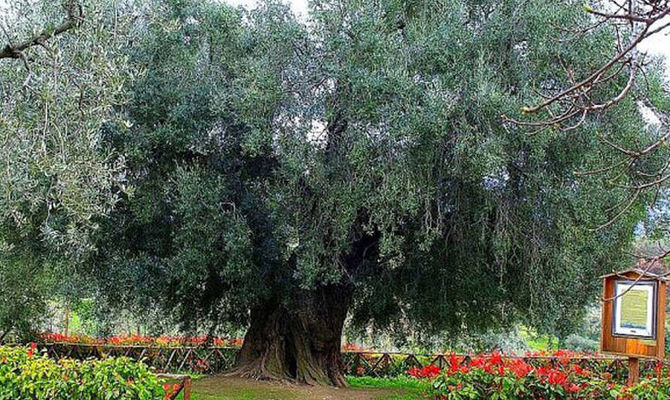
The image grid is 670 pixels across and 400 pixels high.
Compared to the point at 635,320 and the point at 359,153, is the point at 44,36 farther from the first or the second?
the point at 635,320

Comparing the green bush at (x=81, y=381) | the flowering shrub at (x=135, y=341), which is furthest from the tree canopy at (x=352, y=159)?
the flowering shrub at (x=135, y=341)

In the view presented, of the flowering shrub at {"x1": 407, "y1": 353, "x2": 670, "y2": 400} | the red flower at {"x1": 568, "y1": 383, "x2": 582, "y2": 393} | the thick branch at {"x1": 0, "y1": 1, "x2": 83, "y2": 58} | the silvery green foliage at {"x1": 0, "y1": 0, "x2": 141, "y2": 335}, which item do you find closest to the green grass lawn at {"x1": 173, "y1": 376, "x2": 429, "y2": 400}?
→ the flowering shrub at {"x1": 407, "y1": 353, "x2": 670, "y2": 400}

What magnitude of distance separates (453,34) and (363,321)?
594cm

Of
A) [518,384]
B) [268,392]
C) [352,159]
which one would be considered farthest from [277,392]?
[518,384]

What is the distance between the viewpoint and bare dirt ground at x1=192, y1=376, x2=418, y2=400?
980cm

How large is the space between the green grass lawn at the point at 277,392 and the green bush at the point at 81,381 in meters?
3.30

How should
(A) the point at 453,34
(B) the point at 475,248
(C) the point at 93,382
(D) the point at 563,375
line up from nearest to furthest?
(C) the point at 93,382
(D) the point at 563,375
(A) the point at 453,34
(B) the point at 475,248

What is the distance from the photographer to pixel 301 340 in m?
11.3

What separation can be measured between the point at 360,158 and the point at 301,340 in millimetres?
4243

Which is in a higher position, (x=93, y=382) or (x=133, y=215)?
(x=133, y=215)

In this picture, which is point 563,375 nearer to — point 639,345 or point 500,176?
point 639,345

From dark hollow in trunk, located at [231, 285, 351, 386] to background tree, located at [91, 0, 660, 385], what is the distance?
13.8 inches

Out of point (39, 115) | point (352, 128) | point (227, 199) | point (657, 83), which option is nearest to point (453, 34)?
point (352, 128)

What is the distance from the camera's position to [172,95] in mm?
9094
